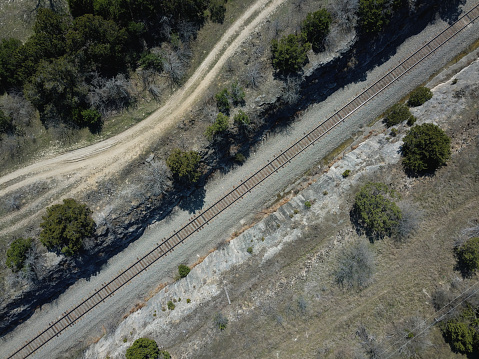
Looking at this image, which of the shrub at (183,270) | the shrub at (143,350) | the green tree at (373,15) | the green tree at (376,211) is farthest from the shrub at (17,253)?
the green tree at (373,15)

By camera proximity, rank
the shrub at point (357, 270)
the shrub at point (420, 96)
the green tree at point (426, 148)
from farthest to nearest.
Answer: the shrub at point (420, 96) → the green tree at point (426, 148) → the shrub at point (357, 270)

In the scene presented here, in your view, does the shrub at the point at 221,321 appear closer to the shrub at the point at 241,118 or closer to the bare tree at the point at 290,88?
the shrub at the point at 241,118

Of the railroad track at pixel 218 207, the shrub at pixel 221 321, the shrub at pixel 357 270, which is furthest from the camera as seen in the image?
the railroad track at pixel 218 207

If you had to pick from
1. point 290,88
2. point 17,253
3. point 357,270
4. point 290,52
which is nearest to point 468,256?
point 357,270

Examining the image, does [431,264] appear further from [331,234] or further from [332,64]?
[332,64]

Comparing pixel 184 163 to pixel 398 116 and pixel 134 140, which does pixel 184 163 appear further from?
pixel 398 116

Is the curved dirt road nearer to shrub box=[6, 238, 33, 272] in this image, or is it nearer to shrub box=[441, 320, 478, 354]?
shrub box=[6, 238, 33, 272]
